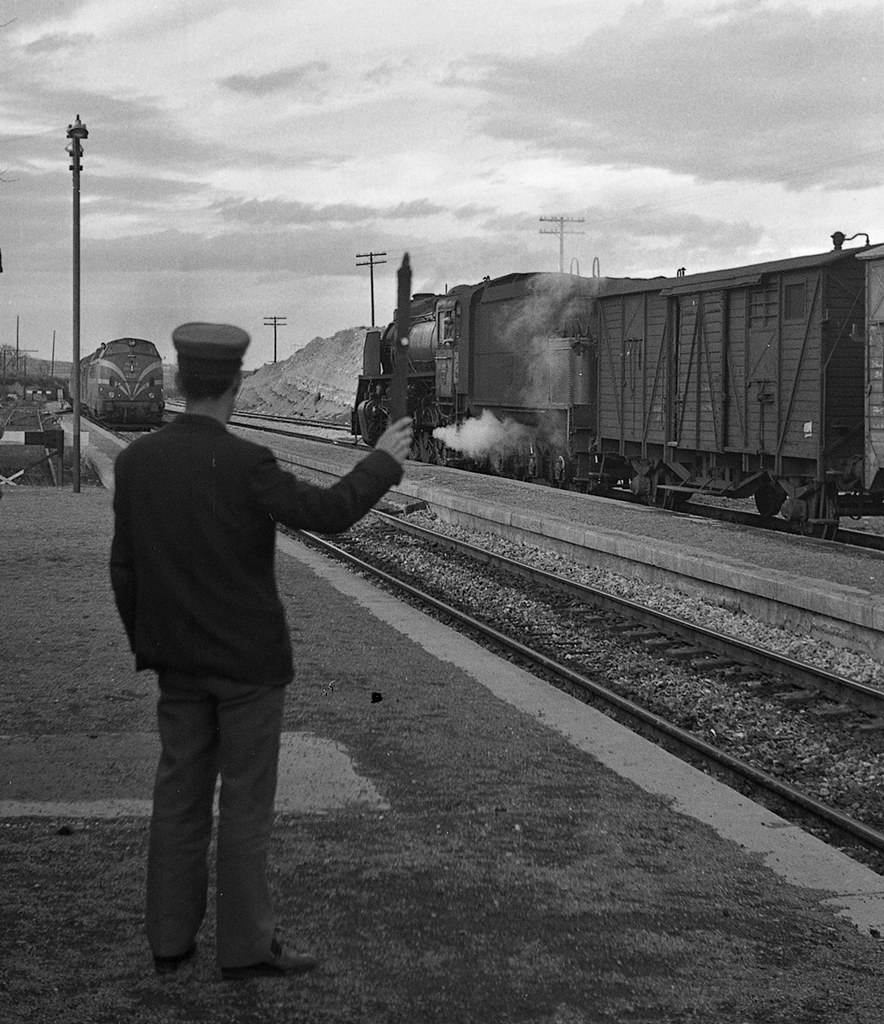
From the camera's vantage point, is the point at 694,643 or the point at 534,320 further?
the point at 534,320

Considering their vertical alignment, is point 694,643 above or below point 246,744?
below

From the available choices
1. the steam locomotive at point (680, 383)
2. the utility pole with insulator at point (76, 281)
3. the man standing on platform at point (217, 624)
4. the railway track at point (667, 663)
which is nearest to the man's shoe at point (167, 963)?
the man standing on platform at point (217, 624)

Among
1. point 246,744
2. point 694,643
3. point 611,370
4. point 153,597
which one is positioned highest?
point 611,370

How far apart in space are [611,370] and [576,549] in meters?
6.91

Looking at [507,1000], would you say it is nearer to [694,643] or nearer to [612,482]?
[694,643]

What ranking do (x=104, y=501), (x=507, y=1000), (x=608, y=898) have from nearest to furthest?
(x=507, y=1000), (x=608, y=898), (x=104, y=501)

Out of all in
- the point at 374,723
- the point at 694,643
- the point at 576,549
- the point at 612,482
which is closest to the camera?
the point at 374,723

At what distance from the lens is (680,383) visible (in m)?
19.1

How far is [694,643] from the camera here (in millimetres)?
10250

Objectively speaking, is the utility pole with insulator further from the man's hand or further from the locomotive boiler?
the man's hand

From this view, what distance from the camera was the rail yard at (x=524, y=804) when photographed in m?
3.81

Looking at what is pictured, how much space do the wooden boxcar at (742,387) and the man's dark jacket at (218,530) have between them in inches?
494

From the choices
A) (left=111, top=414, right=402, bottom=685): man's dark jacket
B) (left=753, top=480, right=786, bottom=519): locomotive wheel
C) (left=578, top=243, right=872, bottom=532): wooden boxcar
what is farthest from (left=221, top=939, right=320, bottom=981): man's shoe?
(left=753, top=480, right=786, bottom=519): locomotive wheel

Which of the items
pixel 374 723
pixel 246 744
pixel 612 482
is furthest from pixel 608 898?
pixel 612 482
